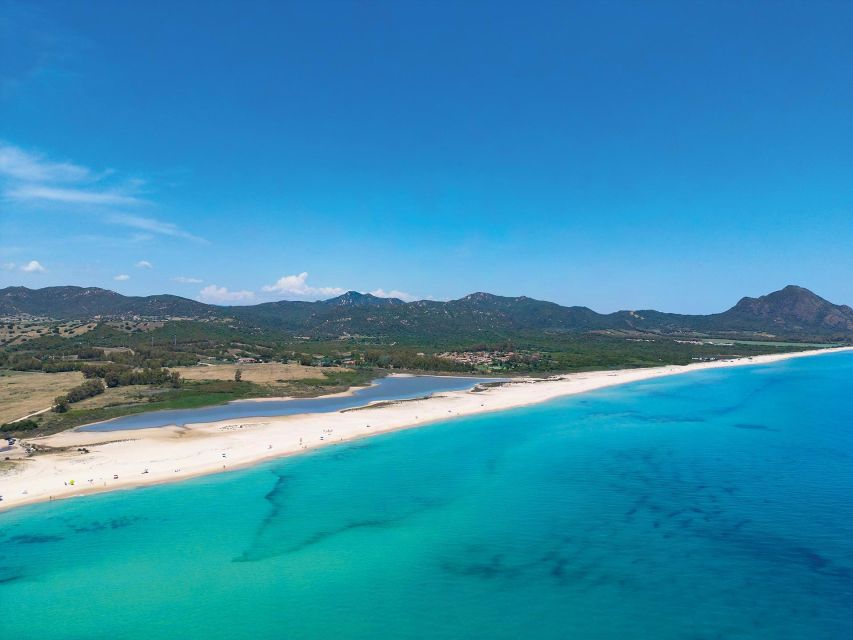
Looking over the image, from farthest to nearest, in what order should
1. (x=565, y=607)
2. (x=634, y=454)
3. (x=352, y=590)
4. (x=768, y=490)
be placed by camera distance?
1. (x=634, y=454)
2. (x=768, y=490)
3. (x=352, y=590)
4. (x=565, y=607)

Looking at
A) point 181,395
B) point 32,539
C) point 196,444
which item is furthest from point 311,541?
point 181,395

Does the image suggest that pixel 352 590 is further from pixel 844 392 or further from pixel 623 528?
pixel 844 392

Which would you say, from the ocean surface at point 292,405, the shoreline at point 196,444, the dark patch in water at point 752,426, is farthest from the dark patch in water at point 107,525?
the dark patch in water at point 752,426

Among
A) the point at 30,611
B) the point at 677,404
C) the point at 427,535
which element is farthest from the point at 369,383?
the point at 30,611

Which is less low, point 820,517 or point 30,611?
point 820,517

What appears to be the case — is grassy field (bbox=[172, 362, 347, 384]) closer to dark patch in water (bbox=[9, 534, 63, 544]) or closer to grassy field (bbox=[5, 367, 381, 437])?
grassy field (bbox=[5, 367, 381, 437])

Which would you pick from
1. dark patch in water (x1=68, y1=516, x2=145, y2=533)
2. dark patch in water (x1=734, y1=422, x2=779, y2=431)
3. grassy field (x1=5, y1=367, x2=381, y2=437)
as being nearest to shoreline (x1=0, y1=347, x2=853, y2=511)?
dark patch in water (x1=68, y1=516, x2=145, y2=533)
